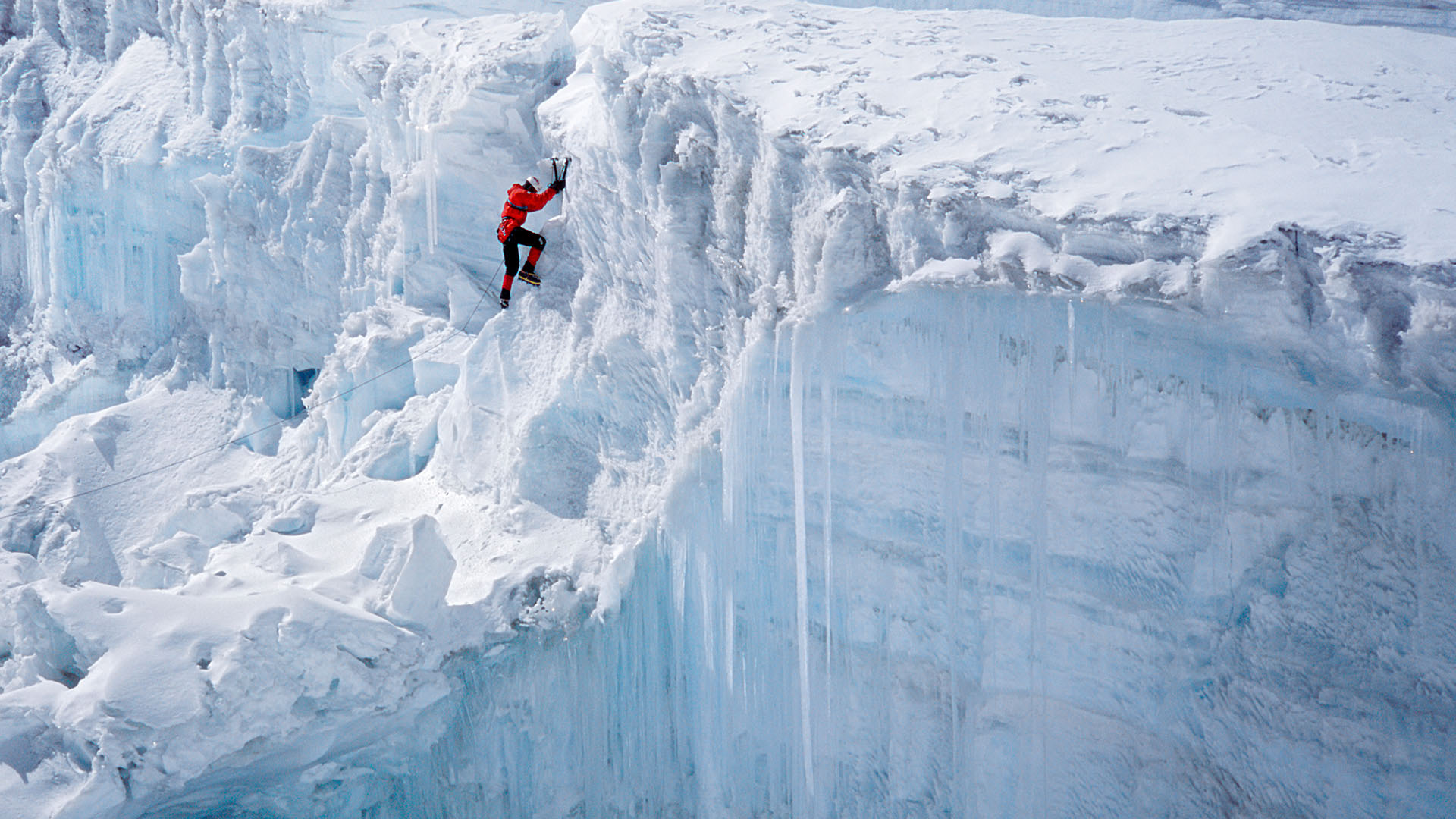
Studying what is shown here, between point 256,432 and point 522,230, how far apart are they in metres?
3.83

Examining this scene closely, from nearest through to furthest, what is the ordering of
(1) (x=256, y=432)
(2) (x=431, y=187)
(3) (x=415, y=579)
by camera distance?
(3) (x=415, y=579), (2) (x=431, y=187), (1) (x=256, y=432)

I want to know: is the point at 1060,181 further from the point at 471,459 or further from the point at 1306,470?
the point at 471,459

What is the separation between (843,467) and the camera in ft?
14.7

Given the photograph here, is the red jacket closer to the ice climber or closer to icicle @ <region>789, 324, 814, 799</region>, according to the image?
the ice climber

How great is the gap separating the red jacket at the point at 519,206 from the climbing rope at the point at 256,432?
2.95 ft

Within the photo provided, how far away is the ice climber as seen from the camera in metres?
6.26

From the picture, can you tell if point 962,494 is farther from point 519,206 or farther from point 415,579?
point 519,206

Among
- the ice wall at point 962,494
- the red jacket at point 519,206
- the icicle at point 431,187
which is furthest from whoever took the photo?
the icicle at point 431,187

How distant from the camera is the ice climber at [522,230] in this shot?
6.26m

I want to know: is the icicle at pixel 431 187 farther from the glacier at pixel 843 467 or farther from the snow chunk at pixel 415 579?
the snow chunk at pixel 415 579

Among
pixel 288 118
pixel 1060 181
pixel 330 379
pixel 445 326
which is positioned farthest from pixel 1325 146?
pixel 288 118

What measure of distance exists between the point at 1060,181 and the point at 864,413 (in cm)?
118

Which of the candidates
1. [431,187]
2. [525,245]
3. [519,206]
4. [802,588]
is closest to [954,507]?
[802,588]

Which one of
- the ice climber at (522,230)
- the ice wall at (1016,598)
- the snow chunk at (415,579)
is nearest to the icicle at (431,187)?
the ice climber at (522,230)
